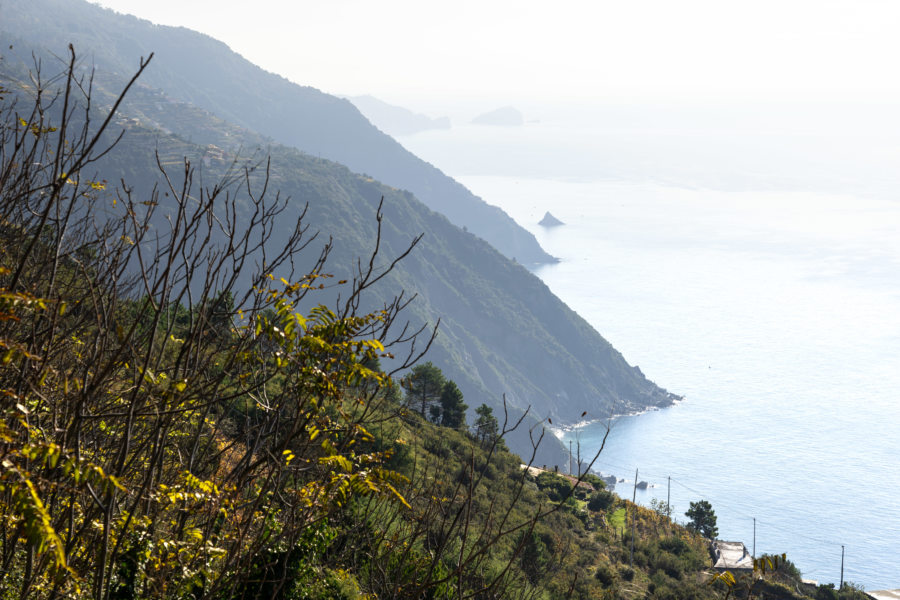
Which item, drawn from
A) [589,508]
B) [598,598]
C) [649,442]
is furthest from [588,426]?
[598,598]

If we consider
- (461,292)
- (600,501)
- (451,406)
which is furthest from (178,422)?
(461,292)

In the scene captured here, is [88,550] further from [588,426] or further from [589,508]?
[588,426]

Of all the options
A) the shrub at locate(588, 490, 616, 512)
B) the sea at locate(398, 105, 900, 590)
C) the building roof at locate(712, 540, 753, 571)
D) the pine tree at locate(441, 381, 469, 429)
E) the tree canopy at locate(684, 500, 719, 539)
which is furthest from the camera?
the sea at locate(398, 105, 900, 590)

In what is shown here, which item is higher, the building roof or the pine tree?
the pine tree

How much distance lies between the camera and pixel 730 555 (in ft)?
120

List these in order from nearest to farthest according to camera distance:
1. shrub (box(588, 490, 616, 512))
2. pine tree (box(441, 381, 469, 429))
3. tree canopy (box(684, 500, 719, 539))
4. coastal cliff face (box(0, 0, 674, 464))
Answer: shrub (box(588, 490, 616, 512)), pine tree (box(441, 381, 469, 429)), tree canopy (box(684, 500, 719, 539)), coastal cliff face (box(0, 0, 674, 464))

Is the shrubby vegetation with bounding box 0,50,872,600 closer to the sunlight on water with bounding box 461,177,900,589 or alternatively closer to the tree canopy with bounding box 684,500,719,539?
the tree canopy with bounding box 684,500,719,539

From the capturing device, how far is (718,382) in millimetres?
123312

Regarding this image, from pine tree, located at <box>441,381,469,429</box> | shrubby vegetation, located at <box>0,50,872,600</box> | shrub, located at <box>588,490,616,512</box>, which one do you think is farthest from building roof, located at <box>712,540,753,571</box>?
shrubby vegetation, located at <box>0,50,872,600</box>

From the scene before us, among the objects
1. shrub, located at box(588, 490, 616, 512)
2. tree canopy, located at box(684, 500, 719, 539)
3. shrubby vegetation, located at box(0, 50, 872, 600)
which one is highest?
shrubby vegetation, located at box(0, 50, 872, 600)

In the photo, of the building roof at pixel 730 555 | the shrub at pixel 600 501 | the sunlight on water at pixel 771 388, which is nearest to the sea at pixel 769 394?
the sunlight on water at pixel 771 388

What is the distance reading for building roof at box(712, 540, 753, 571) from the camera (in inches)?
1314

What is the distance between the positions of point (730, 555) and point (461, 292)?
385 ft

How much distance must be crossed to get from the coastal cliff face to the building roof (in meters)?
66.8
